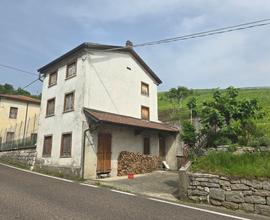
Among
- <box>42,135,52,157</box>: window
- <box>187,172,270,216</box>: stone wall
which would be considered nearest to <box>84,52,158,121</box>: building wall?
<box>42,135,52,157</box>: window

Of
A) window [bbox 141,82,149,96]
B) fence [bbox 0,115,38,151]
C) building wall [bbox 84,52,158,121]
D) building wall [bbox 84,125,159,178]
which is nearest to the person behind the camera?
building wall [bbox 84,125,159,178]

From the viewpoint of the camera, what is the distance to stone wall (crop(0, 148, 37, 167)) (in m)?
19.2

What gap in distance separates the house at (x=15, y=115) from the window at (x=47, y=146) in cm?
1078

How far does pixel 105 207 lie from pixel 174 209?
1836mm

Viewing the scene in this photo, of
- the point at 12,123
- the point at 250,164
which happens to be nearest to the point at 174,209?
the point at 250,164

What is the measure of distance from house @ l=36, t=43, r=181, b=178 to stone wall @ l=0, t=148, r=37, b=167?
95cm

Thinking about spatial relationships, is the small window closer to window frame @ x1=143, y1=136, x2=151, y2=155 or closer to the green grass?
window frame @ x1=143, y1=136, x2=151, y2=155

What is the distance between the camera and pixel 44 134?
61.0 feet

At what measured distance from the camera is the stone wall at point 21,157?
19.2 metres

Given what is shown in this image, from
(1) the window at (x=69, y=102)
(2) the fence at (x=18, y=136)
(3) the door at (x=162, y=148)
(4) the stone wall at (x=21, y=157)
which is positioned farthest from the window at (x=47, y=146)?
(3) the door at (x=162, y=148)

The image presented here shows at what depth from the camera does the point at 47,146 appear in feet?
59.2

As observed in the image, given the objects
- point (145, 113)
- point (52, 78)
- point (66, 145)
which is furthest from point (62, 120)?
point (145, 113)

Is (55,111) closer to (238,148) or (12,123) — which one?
(238,148)

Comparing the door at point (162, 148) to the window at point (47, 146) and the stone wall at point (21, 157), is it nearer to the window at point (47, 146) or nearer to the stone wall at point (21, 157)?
the window at point (47, 146)
